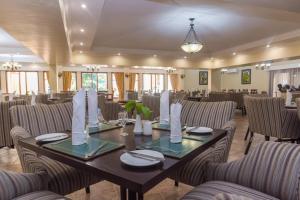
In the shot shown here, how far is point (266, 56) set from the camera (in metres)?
7.64

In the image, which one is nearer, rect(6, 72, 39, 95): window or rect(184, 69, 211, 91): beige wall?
rect(6, 72, 39, 95): window

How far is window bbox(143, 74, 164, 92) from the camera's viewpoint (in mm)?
15098

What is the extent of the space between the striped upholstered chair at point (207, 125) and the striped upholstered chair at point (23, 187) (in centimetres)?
91

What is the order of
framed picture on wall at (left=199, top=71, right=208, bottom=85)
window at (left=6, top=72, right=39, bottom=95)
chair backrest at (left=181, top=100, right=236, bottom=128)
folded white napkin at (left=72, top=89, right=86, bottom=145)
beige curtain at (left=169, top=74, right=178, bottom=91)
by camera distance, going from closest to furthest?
1. folded white napkin at (left=72, top=89, right=86, bottom=145)
2. chair backrest at (left=181, top=100, right=236, bottom=128)
3. window at (left=6, top=72, right=39, bottom=95)
4. framed picture on wall at (left=199, top=71, right=208, bottom=85)
5. beige curtain at (left=169, top=74, right=178, bottom=91)

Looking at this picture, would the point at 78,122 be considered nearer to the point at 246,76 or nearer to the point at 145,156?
the point at 145,156

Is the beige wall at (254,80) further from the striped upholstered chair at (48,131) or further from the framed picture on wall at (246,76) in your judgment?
the striped upholstered chair at (48,131)

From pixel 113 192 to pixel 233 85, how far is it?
14.1m

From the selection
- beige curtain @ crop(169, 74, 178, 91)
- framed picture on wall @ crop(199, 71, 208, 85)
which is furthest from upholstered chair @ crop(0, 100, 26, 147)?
beige curtain @ crop(169, 74, 178, 91)

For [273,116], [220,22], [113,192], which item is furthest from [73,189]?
[220,22]

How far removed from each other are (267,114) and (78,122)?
2699 mm

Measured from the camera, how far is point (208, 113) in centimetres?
229

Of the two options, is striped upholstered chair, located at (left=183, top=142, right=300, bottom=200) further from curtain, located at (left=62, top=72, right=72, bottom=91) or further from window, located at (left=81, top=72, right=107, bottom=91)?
curtain, located at (left=62, top=72, right=72, bottom=91)

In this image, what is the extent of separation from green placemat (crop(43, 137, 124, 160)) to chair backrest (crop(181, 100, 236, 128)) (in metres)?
1.19

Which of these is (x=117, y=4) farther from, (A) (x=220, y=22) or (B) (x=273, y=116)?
(B) (x=273, y=116)
